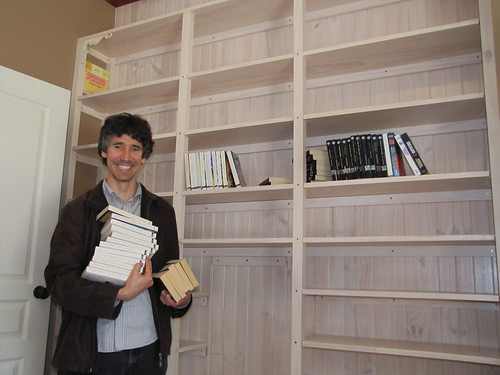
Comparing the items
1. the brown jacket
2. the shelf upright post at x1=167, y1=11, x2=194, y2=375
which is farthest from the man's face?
the shelf upright post at x1=167, y1=11, x2=194, y2=375

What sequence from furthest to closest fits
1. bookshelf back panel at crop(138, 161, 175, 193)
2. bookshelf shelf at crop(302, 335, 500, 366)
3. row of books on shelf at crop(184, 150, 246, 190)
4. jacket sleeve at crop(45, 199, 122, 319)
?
bookshelf back panel at crop(138, 161, 175, 193) < row of books on shelf at crop(184, 150, 246, 190) < bookshelf shelf at crop(302, 335, 500, 366) < jacket sleeve at crop(45, 199, 122, 319)

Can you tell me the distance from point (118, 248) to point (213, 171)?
34.4 inches

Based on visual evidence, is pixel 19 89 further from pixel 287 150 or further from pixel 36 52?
pixel 287 150

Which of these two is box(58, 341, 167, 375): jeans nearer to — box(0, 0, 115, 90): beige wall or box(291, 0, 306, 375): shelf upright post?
box(291, 0, 306, 375): shelf upright post

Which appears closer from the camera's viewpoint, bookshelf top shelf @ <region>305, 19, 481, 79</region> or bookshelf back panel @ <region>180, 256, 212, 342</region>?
bookshelf top shelf @ <region>305, 19, 481, 79</region>

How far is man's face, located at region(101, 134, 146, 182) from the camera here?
201 centimetres

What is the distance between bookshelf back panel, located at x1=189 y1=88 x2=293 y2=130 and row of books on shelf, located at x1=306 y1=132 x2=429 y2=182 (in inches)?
22.6

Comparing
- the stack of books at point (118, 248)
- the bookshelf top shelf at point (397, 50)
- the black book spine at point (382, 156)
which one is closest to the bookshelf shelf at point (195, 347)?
the stack of books at point (118, 248)

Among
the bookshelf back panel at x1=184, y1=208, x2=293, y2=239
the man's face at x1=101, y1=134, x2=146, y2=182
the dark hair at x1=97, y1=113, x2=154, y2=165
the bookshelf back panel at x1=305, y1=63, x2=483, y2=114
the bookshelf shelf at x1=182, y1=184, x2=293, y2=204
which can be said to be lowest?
the bookshelf back panel at x1=184, y1=208, x2=293, y2=239

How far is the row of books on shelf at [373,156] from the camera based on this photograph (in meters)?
2.08

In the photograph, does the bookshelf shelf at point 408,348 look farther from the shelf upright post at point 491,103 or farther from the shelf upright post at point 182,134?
the shelf upright post at point 182,134

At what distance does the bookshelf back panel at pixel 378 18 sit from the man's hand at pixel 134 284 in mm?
1660

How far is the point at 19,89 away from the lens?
241 cm

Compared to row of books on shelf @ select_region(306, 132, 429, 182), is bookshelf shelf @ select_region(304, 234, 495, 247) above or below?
below
